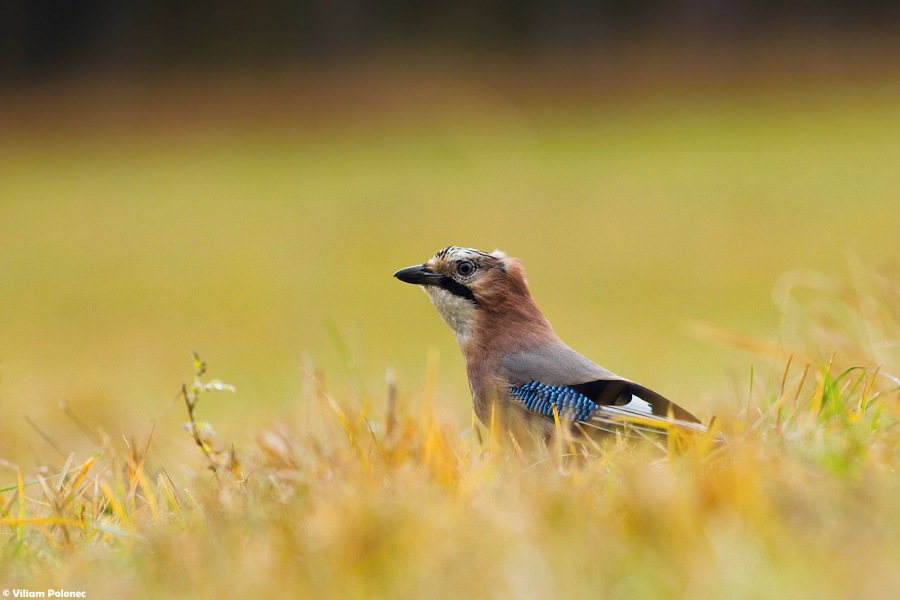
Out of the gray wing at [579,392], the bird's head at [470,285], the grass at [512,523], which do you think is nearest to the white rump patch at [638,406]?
the gray wing at [579,392]

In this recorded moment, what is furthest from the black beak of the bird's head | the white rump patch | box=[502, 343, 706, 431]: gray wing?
the white rump patch

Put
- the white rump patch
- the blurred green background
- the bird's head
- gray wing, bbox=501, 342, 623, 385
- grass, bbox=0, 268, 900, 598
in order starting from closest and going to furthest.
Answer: grass, bbox=0, 268, 900, 598 < the white rump patch < gray wing, bbox=501, 342, 623, 385 < the bird's head < the blurred green background

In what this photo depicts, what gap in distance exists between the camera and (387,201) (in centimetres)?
1886

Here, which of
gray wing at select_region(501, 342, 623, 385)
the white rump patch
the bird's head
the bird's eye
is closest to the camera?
the white rump patch

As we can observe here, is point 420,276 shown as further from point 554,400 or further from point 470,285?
point 554,400

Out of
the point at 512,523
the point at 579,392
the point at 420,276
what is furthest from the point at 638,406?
the point at 512,523

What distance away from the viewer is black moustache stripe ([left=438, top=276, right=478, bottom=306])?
439cm

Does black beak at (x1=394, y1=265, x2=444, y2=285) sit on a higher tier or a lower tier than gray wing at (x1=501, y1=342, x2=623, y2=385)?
higher

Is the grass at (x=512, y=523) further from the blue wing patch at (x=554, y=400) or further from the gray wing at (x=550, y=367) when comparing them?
the gray wing at (x=550, y=367)

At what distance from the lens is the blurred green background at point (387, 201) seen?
1020 cm

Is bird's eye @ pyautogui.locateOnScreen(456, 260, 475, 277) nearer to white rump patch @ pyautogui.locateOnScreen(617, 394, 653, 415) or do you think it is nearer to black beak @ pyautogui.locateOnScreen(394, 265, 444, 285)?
black beak @ pyautogui.locateOnScreen(394, 265, 444, 285)

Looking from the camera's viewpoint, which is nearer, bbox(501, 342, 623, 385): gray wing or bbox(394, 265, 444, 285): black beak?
bbox(501, 342, 623, 385): gray wing

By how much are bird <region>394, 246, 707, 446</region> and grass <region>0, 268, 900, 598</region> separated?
286mm

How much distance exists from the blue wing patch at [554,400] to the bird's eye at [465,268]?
681 mm
